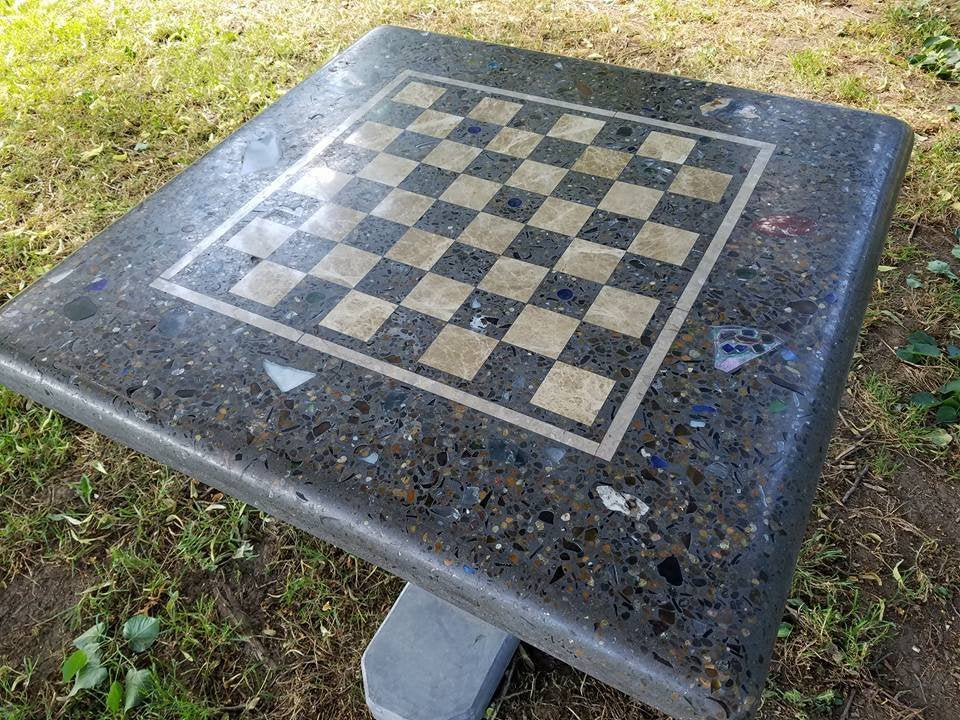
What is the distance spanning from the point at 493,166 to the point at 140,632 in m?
1.17

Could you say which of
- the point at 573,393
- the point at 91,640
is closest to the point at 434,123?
the point at 573,393

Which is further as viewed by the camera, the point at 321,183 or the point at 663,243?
the point at 321,183

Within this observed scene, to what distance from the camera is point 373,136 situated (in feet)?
5.61

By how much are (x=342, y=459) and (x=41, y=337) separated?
0.60m

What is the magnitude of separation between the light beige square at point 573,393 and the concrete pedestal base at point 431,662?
45 centimetres

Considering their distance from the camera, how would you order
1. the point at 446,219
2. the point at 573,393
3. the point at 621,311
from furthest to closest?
the point at 446,219 → the point at 621,311 → the point at 573,393

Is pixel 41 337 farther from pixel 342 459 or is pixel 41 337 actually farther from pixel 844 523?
pixel 844 523

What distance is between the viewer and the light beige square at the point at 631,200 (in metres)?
1.46

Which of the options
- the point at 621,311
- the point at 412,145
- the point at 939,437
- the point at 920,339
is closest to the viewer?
the point at 621,311

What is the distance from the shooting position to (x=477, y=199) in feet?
4.97

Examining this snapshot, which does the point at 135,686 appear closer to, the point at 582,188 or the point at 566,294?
the point at 566,294

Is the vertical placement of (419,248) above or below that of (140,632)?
above

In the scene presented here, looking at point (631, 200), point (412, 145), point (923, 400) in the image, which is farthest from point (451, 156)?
point (923, 400)

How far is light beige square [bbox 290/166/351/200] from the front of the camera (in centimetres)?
155
